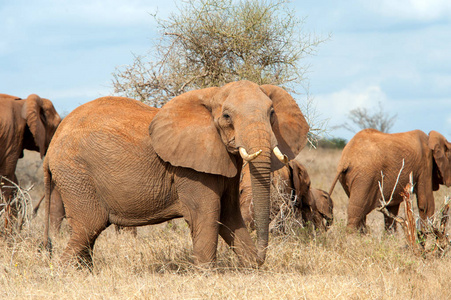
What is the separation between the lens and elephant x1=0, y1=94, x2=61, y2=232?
11000 millimetres

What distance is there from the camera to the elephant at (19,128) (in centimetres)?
1100

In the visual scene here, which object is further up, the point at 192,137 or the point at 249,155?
the point at 192,137

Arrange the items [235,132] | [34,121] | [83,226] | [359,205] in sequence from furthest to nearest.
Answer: [34,121] → [359,205] → [83,226] → [235,132]

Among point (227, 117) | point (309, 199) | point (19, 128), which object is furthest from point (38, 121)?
point (227, 117)

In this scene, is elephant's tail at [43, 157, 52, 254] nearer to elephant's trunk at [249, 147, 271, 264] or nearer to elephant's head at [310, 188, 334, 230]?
elephant's trunk at [249, 147, 271, 264]

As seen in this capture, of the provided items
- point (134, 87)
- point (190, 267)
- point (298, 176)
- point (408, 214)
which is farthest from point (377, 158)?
point (190, 267)

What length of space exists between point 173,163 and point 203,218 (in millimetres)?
609

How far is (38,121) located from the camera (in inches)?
450

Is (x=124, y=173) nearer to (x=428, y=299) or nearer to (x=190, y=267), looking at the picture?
(x=190, y=267)

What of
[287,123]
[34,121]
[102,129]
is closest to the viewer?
[287,123]

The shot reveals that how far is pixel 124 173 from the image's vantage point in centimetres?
656

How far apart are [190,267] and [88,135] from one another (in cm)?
173

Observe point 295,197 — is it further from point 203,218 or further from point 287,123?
point 203,218

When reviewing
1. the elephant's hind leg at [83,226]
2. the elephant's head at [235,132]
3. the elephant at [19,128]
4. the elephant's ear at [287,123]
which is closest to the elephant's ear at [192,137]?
the elephant's head at [235,132]
